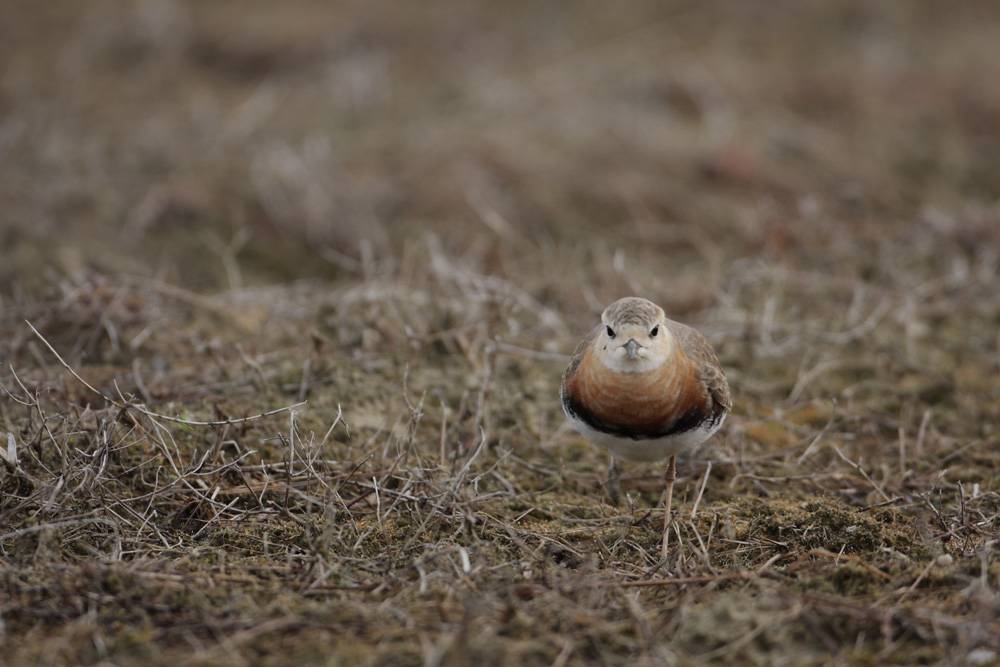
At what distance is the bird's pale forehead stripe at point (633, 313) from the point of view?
3.63 m

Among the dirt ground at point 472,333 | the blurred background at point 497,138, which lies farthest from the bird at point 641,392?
the blurred background at point 497,138

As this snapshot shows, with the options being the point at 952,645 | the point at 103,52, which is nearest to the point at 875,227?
the point at 952,645

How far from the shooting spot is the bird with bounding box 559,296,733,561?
362 centimetres

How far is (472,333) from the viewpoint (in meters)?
4.97

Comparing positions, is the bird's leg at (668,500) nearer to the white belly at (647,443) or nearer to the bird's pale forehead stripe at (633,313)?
the white belly at (647,443)

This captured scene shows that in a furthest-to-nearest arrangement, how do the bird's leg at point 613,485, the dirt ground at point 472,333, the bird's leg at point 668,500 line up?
the bird's leg at point 613,485 < the bird's leg at point 668,500 < the dirt ground at point 472,333

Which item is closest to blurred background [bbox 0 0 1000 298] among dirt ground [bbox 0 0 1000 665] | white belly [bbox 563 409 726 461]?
dirt ground [bbox 0 0 1000 665]

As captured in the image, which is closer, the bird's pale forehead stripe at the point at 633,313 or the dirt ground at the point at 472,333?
the dirt ground at the point at 472,333

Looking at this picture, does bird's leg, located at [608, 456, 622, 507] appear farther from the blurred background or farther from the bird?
the blurred background

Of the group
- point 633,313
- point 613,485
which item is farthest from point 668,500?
point 633,313

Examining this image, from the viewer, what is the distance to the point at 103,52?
33.9ft

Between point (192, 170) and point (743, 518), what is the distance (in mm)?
5673

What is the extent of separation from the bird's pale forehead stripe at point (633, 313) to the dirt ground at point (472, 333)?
2.55ft

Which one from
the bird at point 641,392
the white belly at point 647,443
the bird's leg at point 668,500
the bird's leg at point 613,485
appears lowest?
the bird's leg at point 613,485
